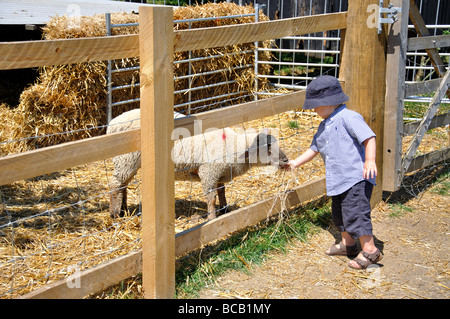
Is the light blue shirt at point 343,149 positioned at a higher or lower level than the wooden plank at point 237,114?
lower

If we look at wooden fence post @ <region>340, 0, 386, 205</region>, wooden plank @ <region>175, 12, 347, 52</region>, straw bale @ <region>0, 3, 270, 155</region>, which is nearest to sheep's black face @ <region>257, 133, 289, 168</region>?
wooden fence post @ <region>340, 0, 386, 205</region>

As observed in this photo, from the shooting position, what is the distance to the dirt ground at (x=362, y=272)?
3604 mm

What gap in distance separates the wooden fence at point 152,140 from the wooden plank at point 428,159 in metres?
2.03

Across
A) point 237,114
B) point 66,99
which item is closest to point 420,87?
point 237,114

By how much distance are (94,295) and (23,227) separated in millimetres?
1802

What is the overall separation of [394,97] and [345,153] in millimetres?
1340

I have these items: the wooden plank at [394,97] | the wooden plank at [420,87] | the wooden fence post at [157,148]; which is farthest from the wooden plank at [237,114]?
the wooden plank at [420,87]

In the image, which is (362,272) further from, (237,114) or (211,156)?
(211,156)

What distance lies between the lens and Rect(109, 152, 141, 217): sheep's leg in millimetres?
5078

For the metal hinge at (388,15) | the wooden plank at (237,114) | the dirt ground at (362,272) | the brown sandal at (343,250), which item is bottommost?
the dirt ground at (362,272)

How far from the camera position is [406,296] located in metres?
3.57

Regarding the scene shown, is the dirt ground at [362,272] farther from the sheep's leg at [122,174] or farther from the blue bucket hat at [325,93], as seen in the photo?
the sheep's leg at [122,174]

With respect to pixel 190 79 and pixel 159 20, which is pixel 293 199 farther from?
pixel 190 79

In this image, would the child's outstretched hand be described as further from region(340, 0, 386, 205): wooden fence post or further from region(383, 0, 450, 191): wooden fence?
region(383, 0, 450, 191): wooden fence
